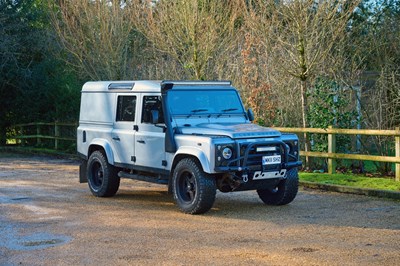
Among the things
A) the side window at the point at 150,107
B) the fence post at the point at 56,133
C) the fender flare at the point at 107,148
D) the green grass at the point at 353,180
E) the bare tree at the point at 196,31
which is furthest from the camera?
the fence post at the point at 56,133

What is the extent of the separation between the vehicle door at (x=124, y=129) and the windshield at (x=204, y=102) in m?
0.99

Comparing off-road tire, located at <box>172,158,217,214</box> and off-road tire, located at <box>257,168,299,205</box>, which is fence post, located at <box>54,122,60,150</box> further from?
off-road tire, located at <box>172,158,217,214</box>

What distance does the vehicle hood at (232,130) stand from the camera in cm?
1123

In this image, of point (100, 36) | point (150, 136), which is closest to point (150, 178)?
point (150, 136)

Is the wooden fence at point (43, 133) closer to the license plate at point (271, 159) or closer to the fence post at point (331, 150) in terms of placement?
the fence post at point (331, 150)

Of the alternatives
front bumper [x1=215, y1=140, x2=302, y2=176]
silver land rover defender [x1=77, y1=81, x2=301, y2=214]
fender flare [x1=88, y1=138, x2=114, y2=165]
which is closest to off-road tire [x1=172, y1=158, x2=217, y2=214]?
silver land rover defender [x1=77, y1=81, x2=301, y2=214]

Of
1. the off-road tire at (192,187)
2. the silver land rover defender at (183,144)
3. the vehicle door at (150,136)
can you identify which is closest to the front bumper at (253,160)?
the silver land rover defender at (183,144)

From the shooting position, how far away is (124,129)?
1319 centimetres

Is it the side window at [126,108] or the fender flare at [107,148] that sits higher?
the side window at [126,108]

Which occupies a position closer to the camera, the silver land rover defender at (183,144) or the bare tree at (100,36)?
the silver land rover defender at (183,144)

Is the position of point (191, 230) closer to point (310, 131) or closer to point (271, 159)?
point (271, 159)

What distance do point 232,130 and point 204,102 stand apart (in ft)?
4.54

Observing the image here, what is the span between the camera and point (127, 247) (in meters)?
8.73

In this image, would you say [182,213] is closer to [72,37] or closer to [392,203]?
[392,203]
